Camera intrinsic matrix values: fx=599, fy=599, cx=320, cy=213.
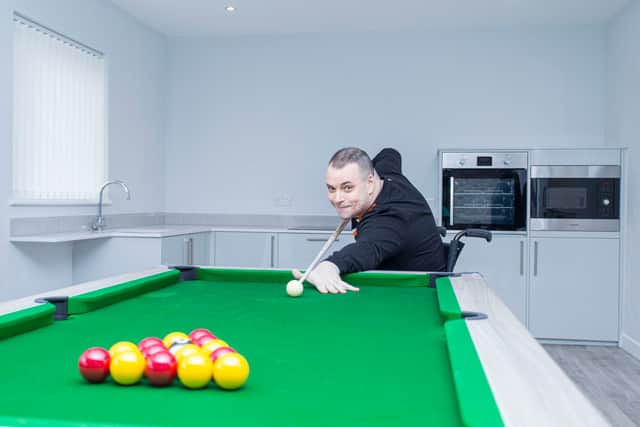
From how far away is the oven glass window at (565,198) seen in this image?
4.54 meters

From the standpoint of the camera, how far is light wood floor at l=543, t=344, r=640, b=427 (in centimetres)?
300

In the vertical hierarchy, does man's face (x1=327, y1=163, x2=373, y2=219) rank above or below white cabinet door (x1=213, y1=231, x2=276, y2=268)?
above

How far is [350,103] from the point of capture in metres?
5.24

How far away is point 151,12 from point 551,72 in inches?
129

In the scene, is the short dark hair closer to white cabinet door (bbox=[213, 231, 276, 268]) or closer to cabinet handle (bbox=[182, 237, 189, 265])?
cabinet handle (bbox=[182, 237, 189, 265])

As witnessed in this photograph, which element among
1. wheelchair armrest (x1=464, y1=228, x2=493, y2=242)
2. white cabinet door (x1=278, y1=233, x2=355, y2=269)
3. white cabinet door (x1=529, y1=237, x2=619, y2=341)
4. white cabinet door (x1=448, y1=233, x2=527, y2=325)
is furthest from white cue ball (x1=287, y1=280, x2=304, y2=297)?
white cabinet door (x1=529, y1=237, x2=619, y2=341)

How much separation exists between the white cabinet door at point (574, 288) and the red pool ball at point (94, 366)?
406 cm

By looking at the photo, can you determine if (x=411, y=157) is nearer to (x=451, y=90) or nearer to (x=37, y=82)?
(x=451, y=90)

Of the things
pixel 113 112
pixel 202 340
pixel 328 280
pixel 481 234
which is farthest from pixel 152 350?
pixel 113 112

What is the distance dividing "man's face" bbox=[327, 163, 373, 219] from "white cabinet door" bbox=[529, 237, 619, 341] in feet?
7.95

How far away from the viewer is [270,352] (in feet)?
4.05

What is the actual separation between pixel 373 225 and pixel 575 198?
8.75 ft

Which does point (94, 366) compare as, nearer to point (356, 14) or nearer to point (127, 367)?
point (127, 367)

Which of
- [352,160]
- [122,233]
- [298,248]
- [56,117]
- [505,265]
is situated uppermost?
[56,117]
